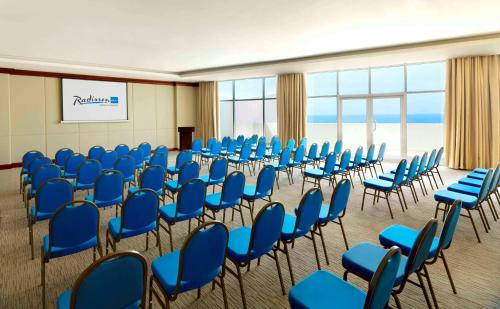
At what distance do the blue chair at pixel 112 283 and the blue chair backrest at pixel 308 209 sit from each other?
144cm

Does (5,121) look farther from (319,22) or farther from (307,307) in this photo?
(307,307)

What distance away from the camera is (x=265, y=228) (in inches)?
96.3

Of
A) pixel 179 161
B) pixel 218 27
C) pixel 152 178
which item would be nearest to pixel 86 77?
pixel 179 161

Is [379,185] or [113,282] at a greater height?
[379,185]

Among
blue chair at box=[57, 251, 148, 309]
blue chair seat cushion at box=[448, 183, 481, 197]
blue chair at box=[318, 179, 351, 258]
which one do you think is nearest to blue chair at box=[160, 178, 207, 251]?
blue chair at box=[318, 179, 351, 258]

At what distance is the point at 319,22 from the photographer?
18.0 feet

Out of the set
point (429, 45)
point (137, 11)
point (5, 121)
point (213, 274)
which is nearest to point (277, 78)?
point (429, 45)

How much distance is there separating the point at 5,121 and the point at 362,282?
1082 centimetres

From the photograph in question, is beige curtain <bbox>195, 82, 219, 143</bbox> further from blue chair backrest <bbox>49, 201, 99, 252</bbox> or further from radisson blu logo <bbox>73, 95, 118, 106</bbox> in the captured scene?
blue chair backrest <bbox>49, 201, 99, 252</bbox>

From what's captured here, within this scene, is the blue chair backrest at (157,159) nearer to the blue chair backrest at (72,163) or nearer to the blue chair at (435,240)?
the blue chair backrest at (72,163)

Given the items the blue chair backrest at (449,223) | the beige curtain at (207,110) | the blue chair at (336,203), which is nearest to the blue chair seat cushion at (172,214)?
the blue chair at (336,203)

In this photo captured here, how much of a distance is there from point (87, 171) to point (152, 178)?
1.37 metres

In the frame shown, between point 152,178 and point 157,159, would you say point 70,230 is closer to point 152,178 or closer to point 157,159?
point 152,178

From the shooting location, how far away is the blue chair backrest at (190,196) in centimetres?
327
